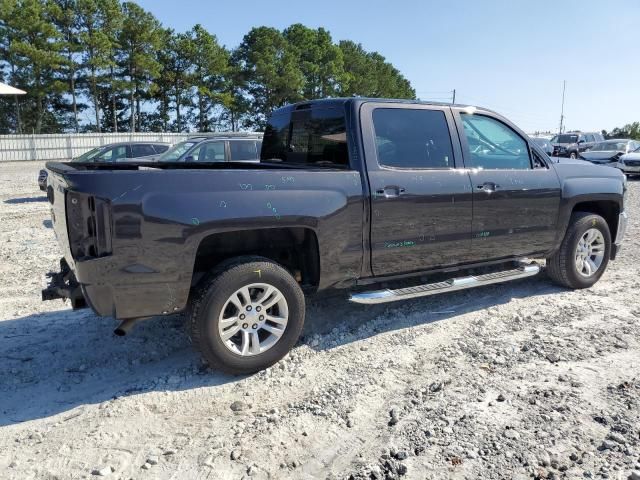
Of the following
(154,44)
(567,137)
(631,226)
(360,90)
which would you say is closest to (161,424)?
(631,226)

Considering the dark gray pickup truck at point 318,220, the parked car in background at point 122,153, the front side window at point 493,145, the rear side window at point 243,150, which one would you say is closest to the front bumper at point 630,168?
the rear side window at point 243,150

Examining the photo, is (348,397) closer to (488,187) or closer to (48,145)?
(488,187)

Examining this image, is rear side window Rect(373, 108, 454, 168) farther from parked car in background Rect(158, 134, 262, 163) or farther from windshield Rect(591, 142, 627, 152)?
windshield Rect(591, 142, 627, 152)

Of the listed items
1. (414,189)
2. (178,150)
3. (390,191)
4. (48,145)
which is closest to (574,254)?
(414,189)

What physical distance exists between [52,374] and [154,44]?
40271 mm

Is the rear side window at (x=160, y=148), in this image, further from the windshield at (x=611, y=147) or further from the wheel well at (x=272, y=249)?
the windshield at (x=611, y=147)

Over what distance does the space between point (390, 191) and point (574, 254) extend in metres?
2.59

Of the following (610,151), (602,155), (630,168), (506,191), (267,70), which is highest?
(267,70)

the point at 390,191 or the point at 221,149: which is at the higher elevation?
the point at 221,149

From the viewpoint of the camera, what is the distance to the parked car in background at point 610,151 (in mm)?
21453

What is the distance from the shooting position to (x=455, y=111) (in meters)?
4.86

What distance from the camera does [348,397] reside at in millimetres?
3498

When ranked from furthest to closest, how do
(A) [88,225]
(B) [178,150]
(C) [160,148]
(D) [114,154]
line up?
(C) [160,148] → (D) [114,154] → (B) [178,150] → (A) [88,225]

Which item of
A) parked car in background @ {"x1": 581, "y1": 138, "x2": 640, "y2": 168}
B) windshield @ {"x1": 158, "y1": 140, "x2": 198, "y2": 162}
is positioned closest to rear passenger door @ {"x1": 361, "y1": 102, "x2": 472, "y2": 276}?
windshield @ {"x1": 158, "y1": 140, "x2": 198, "y2": 162}
